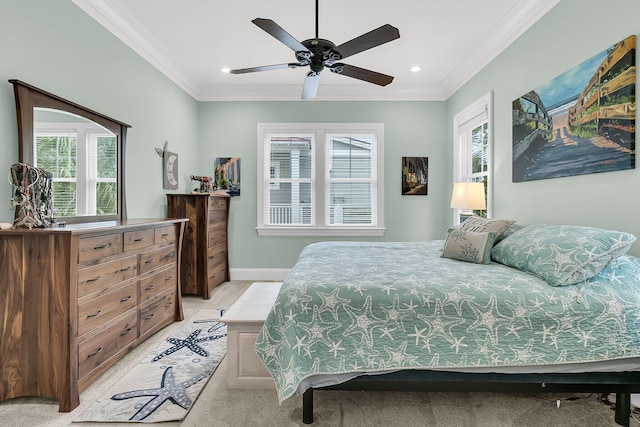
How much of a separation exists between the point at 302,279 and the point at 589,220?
1977mm

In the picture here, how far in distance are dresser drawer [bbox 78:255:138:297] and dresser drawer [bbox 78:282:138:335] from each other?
0.07 m

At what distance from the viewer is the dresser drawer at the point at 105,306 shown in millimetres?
1891

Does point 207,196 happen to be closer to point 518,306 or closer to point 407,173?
point 407,173

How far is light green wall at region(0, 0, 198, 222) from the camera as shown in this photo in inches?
76.5

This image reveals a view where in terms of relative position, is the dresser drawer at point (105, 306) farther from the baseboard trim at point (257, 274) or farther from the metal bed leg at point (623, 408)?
the metal bed leg at point (623, 408)

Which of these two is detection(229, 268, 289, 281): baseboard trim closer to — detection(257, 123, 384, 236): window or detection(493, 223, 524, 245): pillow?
detection(257, 123, 384, 236): window

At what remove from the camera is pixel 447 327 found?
154 centimetres

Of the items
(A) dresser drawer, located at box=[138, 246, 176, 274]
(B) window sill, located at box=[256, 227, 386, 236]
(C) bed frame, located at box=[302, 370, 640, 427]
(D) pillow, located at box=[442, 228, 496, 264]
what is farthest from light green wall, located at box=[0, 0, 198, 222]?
(D) pillow, located at box=[442, 228, 496, 264]

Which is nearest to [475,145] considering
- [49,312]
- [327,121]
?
[327,121]

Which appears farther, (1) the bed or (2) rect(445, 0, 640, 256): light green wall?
(2) rect(445, 0, 640, 256): light green wall

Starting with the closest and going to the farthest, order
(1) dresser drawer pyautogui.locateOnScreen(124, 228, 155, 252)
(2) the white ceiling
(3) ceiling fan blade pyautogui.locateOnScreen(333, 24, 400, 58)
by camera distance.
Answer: (3) ceiling fan blade pyautogui.locateOnScreen(333, 24, 400, 58) < (1) dresser drawer pyautogui.locateOnScreen(124, 228, 155, 252) < (2) the white ceiling

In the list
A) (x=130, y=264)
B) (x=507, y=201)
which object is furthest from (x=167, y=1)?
(x=507, y=201)

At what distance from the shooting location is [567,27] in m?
2.35

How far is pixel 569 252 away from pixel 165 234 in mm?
2992
